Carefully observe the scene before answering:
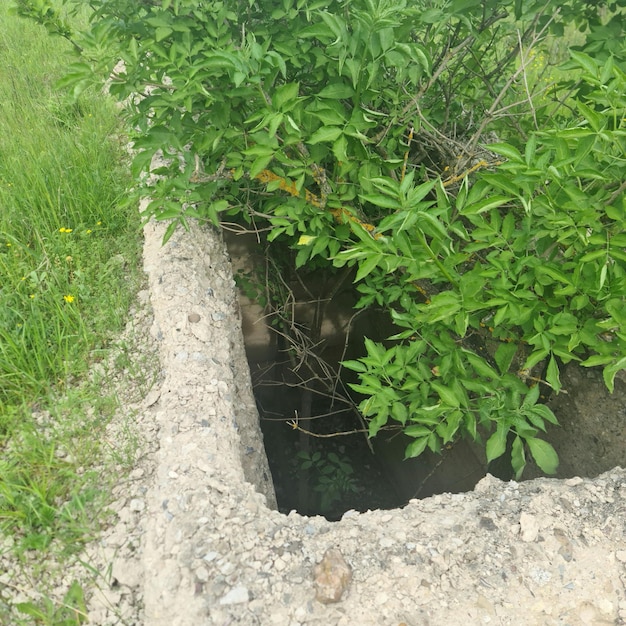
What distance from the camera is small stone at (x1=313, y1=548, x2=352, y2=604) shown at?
135cm

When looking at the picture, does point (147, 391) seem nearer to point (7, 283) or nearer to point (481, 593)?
point (7, 283)

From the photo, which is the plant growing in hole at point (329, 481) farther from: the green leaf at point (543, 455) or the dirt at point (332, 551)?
the green leaf at point (543, 455)

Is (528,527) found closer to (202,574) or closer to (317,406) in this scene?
(202,574)

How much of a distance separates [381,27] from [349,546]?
1.48 metres

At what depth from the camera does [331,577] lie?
4.51 ft

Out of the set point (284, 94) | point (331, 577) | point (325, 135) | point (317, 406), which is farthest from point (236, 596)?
point (317, 406)

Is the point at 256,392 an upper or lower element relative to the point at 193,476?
lower

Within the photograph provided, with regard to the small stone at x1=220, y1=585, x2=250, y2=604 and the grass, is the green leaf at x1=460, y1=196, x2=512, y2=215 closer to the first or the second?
the small stone at x1=220, y1=585, x2=250, y2=604

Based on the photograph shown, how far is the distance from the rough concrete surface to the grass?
0.26m

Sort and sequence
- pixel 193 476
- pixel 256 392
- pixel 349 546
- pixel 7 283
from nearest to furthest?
pixel 349 546 → pixel 193 476 → pixel 7 283 → pixel 256 392

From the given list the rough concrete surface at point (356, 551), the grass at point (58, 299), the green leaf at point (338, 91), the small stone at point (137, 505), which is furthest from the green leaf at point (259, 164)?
the small stone at point (137, 505)

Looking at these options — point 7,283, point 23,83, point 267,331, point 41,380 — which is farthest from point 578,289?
point 23,83

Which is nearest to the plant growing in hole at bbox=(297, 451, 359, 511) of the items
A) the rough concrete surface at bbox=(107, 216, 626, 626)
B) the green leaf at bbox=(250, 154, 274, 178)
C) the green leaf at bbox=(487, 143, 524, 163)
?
the rough concrete surface at bbox=(107, 216, 626, 626)

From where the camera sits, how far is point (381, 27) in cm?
142
